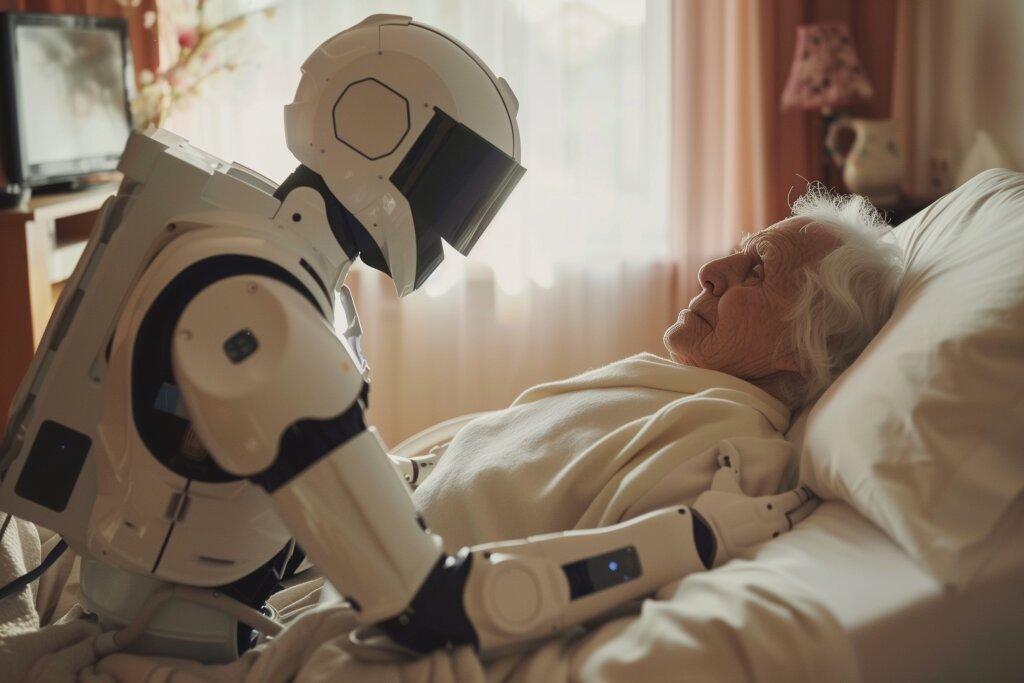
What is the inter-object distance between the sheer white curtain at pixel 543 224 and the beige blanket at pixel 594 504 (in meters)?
1.70

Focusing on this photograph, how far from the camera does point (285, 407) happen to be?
970mm

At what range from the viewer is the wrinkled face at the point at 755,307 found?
1.53m

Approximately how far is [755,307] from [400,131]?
631 millimetres

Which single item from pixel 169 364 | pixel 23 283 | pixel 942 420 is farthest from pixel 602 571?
pixel 23 283

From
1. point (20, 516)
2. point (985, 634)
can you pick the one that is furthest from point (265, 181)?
point (985, 634)

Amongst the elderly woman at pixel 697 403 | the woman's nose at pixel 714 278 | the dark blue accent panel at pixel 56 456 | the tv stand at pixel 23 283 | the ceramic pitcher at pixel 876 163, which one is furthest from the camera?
the ceramic pitcher at pixel 876 163

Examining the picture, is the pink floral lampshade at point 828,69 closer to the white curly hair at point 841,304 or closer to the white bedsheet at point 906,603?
the white curly hair at point 841,304

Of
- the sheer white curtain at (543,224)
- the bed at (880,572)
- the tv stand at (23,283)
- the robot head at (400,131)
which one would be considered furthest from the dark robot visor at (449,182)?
the sheer white curtain at (543,224)

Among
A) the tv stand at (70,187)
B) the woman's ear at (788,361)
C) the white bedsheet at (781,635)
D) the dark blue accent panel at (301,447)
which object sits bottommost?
the white bedsheet at (781,635)

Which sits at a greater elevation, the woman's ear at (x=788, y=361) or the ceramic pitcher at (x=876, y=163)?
the ceramic pitcher at (x=876, y=163)

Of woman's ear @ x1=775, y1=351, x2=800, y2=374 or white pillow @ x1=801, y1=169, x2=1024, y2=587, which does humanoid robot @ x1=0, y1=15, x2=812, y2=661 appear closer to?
white pillow @ x1=801, y1=169, x2=1024, y2=587

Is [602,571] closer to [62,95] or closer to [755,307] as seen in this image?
[755,307]

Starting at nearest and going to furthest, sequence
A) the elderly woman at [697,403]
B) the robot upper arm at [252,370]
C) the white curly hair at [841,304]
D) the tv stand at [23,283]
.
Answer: the robot upper arm at [252,370]
the elderly woman at [697,403]
the white curly hair at [841,304]
the tv stand at [23,283]

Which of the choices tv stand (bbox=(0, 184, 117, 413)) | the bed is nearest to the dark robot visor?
the bed
